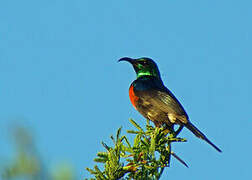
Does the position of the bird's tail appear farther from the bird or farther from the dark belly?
the dark belly

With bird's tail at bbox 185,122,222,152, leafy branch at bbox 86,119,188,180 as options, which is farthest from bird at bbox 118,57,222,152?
leafy branch at bbox 86,119,188,180

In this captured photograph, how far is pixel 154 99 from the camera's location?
636cm

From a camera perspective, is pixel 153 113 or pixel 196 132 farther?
pixel 153 113

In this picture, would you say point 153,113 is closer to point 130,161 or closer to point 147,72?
point 147,72

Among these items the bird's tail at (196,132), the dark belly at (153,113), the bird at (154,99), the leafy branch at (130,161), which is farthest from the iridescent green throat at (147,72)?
the leafy branch at (130,161)

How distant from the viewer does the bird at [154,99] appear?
5.70 m

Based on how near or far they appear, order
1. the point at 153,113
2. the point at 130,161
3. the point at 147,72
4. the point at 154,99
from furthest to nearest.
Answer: the point at 147,72 → the point at 154,99 → the point at 153,113 → the point at 130,161

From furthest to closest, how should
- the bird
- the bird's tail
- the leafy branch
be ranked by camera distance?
the bird → the bird's tail → the leafy branch

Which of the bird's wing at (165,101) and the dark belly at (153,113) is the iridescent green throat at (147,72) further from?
the dark belly at (153,113)

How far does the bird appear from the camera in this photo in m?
5.70

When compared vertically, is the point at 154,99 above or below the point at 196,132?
above

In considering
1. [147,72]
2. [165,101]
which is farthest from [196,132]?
[147,72]

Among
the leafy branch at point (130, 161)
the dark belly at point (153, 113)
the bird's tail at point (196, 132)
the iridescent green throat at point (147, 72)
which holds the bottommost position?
the leafy branch at point (130, 161)

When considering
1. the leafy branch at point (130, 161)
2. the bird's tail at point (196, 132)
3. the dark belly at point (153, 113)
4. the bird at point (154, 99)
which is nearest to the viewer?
the leafy branch at point (130, 161)
